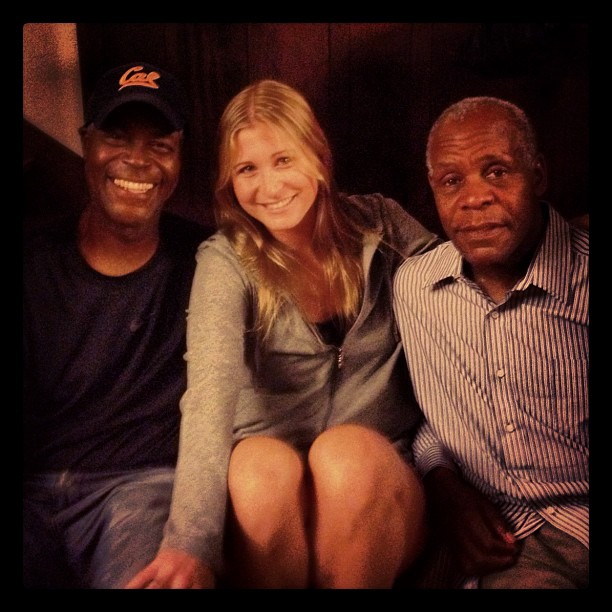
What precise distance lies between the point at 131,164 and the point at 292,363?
17.6 inches

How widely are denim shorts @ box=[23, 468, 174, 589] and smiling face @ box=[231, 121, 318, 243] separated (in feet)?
1.56

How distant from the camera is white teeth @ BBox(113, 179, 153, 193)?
1.14 meters

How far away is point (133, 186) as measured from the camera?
3.76 ft

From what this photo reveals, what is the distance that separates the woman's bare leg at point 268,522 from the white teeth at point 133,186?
1.62 ft

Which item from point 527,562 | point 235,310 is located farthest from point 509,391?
point 235,310

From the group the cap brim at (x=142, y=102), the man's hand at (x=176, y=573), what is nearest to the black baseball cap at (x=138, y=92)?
the cap brim at (x=142, y=102)

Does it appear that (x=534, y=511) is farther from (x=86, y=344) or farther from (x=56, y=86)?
(x=56, y=86)

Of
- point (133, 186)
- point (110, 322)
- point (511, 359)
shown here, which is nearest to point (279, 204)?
point (133, 186)

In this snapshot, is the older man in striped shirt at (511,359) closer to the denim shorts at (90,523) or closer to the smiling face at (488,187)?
the smiling face at (488,187)

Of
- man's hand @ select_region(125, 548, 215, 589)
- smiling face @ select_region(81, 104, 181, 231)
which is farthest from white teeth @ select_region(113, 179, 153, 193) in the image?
man's hand @ select_region(125, 548, 215, 589)

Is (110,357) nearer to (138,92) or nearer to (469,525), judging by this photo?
(138,92)

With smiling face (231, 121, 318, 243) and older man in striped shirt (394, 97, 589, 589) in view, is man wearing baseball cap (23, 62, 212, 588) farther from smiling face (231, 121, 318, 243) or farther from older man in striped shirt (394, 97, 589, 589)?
older man in striped shirt (394, 97, 589, 589)

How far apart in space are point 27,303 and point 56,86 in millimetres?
388

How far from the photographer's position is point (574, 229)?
113cm
